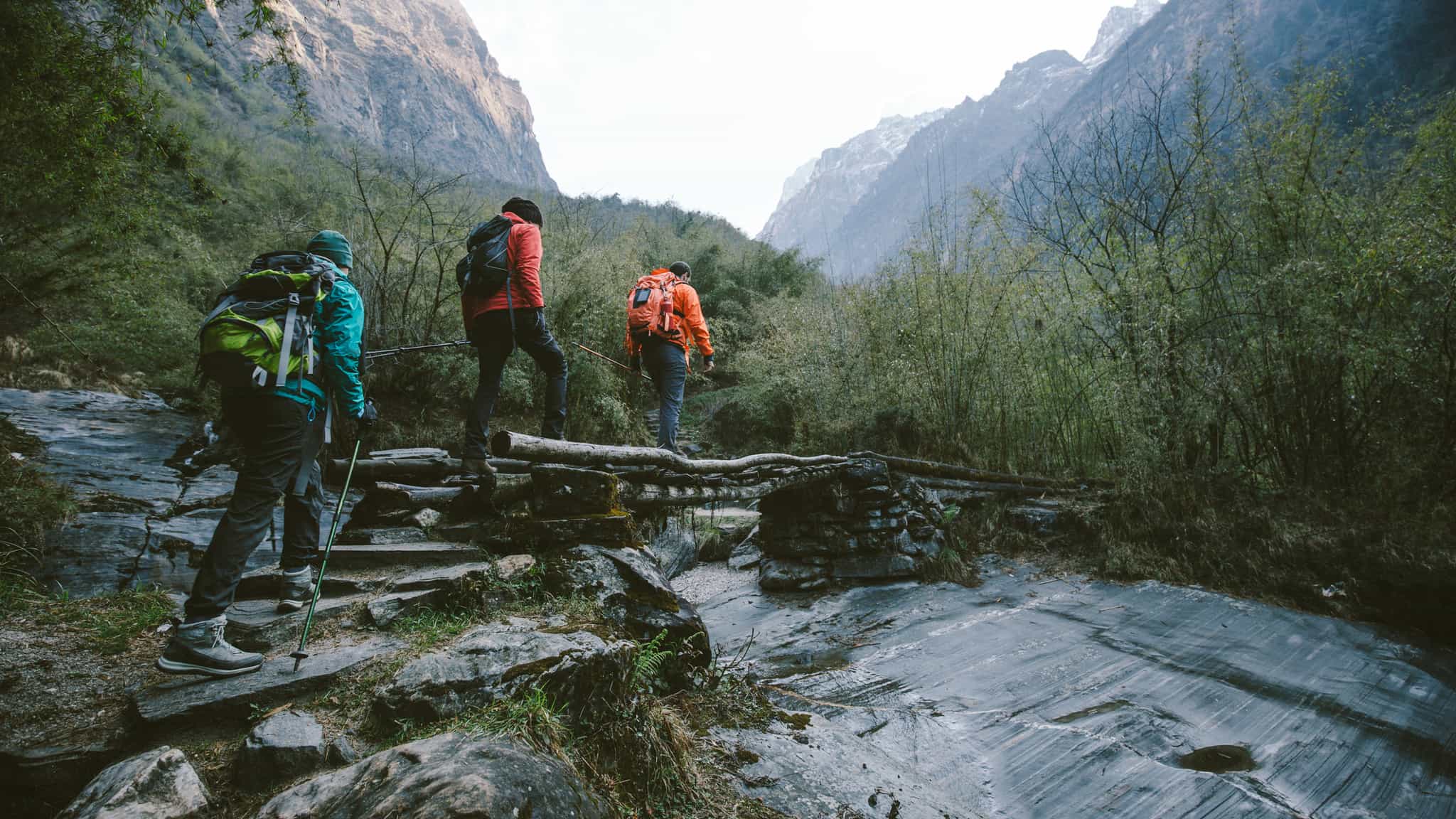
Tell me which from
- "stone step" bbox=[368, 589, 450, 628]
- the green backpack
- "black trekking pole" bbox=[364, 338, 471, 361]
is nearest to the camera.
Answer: the green backpack

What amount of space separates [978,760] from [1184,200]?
5887 mm

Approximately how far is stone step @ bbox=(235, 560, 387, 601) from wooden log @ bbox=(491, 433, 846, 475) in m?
0.90

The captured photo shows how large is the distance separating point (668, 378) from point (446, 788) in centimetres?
374

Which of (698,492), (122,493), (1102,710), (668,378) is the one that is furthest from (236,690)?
(122,493)

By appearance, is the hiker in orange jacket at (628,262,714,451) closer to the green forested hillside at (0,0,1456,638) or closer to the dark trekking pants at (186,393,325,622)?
the dark trekking pants at (186,393,325,622)

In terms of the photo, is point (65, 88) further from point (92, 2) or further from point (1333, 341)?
point (1333, 341)

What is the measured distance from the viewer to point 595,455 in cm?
371

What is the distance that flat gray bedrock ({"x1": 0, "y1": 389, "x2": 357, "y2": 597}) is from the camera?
4082 mm

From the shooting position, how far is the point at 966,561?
6.41 metres

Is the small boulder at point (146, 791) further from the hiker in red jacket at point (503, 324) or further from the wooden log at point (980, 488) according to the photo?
the wooden log at point (980, 488)

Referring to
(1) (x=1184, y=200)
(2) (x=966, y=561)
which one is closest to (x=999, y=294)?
(1) (x=1184, y=200)

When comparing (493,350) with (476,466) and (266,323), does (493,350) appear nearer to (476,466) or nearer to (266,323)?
(476,466)

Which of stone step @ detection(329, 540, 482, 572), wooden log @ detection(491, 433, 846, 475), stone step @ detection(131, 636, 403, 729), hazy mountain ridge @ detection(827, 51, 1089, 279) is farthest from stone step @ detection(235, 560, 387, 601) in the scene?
hazy mountain ridge @ detection(827, 51, 1089, 279)

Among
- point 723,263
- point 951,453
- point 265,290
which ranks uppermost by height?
point 723,263
